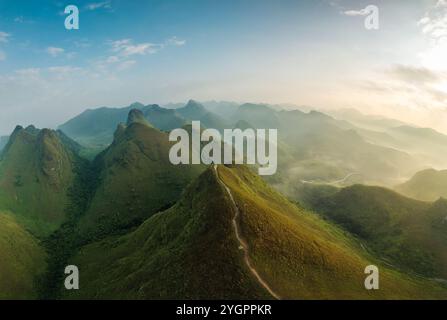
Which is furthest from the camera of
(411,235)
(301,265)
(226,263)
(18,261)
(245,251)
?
(411,235)

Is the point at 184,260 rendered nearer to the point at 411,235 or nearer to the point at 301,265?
the point at 301,265

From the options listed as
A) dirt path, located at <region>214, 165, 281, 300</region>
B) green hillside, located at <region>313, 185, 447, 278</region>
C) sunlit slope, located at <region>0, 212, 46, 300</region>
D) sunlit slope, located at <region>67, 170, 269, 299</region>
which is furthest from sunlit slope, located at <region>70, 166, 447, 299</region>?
sunlit slope, located at <region>0, 212, 46, 300</region>

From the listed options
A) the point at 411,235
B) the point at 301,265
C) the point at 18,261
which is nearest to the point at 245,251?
the point at 301,265

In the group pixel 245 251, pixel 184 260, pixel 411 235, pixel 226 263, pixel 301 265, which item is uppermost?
pixel 411 235

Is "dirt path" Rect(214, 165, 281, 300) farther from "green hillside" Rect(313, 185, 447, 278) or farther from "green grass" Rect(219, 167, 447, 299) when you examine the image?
"green hillside" Rect(313, 185, 447, 278)

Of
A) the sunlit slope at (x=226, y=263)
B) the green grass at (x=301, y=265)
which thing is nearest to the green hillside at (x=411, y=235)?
the sunlit slope at (x=226, y=263)
